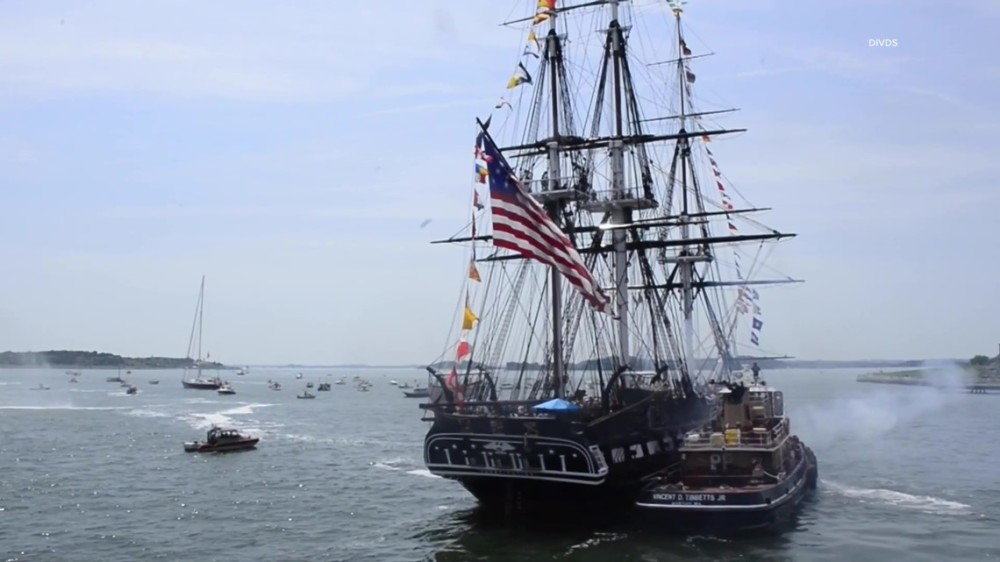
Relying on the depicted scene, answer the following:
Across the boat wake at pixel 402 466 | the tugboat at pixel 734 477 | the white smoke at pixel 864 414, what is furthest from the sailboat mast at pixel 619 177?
the white smoke at pixel 864 414

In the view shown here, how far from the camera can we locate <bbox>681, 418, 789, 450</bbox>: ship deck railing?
3975 cm

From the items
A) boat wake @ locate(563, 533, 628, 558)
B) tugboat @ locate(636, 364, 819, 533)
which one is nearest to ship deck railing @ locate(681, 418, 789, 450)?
tugboat @ locate(636, 364, 819, 533)

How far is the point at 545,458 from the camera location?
118 ft

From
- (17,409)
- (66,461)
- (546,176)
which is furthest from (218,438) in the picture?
(17,409)

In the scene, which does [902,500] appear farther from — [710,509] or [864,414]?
[864,414]

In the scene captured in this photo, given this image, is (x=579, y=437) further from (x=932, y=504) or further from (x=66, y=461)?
(x=66, y=461)

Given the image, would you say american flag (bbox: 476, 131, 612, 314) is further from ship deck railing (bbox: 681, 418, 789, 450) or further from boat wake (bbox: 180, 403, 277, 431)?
boat wake (bbox: 180, 403, 277, 431)

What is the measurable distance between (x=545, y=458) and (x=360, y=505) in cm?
1491

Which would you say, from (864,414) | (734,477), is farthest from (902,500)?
(864,414)

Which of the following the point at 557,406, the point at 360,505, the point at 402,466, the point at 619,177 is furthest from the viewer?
the point at 402,466

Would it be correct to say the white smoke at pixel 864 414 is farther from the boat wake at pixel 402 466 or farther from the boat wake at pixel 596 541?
the boat wake at pixel 596 541

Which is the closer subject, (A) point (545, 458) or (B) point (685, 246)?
(A) point (545, 458)

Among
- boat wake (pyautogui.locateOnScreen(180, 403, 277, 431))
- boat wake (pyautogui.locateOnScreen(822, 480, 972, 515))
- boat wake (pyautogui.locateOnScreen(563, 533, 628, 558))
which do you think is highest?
boat wake (pyautogui.locateOnScreen(180, 403, 277, 431))

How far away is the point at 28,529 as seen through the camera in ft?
134
